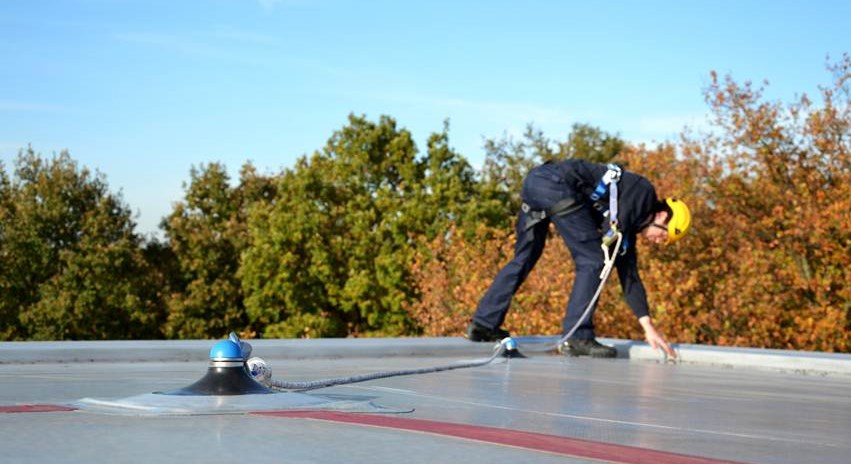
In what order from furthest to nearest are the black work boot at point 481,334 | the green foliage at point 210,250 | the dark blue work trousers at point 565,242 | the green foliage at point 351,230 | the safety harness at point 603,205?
the green foliage at point 210,250 < the green foliage at point 351,230 < the black work boot at point 481,334 < the dark blue work trousers at point 565,242 < the safety harness at point 603,205

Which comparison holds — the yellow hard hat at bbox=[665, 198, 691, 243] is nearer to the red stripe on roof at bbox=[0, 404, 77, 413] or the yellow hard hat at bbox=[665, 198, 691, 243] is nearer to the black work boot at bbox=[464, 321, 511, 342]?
the black work boot at bbox=[464, 321, 511, 342]

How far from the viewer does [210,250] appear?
4906 centimetres

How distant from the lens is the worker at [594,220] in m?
7.96

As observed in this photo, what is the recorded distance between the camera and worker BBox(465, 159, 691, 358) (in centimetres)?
796

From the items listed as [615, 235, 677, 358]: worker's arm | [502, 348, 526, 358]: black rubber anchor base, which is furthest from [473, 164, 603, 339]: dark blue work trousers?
[502, 348, 526, 358]: black rubber anchor base

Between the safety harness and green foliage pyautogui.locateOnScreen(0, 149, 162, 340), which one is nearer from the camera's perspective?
the safety harness

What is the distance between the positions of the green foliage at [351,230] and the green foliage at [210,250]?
4.02ft

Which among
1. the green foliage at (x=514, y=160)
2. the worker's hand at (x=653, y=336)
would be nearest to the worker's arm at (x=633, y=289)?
the worker's hand at (x=653, y=336)

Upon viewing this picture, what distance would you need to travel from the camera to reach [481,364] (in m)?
7.17

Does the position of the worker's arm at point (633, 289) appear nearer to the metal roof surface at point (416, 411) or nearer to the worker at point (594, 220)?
the worker at point (594, 220)

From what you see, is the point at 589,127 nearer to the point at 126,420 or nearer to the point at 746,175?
the point at 746,175

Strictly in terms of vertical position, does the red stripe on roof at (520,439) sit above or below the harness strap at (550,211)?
below

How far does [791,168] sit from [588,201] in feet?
49.9

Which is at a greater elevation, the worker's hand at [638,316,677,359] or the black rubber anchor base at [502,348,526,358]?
the worker's hand at [638,316,677,359]
